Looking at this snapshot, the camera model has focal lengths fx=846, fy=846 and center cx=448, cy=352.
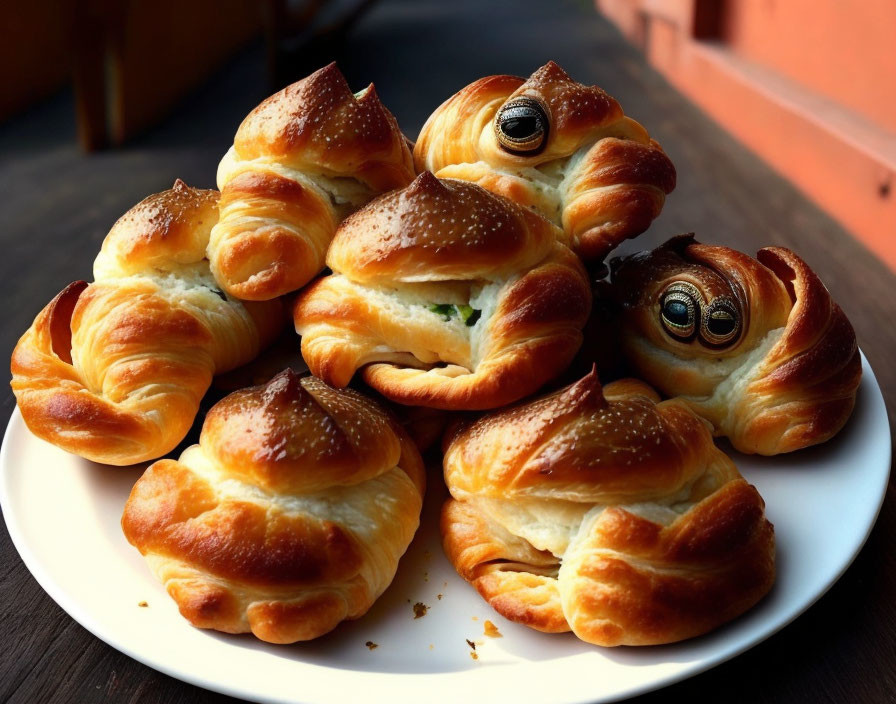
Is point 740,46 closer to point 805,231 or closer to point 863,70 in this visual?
point 863,70

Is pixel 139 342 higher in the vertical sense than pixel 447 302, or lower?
lower

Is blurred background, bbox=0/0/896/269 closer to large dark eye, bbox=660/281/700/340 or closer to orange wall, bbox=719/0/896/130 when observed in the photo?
orange wall, bbox=719/0/896/130

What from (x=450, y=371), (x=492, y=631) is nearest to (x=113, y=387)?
(x=450, y=371)

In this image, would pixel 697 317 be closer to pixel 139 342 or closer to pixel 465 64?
pixel 139 342

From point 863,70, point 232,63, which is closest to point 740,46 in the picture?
point 863,70

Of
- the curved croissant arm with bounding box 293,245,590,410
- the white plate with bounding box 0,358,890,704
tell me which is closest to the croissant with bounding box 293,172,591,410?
the curved croissant arm with bounding box 293,245,590,410

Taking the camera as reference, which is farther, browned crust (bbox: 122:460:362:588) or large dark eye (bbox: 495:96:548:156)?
large dark eye (bbox: 495:96:548:156)

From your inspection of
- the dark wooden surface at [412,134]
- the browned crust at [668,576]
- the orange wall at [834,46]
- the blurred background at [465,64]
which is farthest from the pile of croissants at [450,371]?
the orange wall at [834,46]
